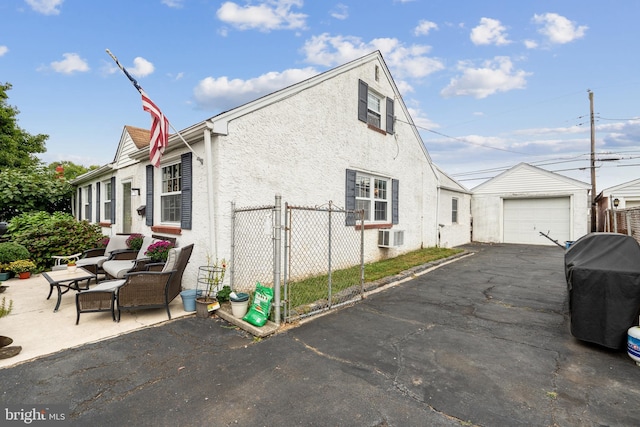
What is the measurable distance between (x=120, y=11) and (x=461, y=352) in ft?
33.0

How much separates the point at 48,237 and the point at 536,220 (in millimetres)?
20891

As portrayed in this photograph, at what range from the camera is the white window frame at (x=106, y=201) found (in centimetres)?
1049

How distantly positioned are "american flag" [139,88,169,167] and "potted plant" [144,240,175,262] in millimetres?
1752

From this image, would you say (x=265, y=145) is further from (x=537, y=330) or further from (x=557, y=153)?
(x=557, y=153)

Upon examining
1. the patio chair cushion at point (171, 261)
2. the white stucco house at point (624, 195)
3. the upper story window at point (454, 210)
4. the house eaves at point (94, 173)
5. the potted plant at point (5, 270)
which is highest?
the house eaves at point (94, 173)

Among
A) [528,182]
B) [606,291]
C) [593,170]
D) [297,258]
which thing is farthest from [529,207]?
[297,258]

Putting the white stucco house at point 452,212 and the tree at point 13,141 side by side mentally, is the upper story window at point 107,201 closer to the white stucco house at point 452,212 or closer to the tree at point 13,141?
the tree at point 13,141

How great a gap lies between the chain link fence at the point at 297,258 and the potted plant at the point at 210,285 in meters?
0.25

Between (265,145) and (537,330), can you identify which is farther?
(265,145)

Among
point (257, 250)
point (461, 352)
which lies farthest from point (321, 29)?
point (461, 352)

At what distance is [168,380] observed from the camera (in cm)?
291

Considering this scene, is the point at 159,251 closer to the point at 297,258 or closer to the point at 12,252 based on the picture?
the point at 297,258

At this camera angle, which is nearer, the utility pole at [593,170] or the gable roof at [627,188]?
the gable roof at [627,188]

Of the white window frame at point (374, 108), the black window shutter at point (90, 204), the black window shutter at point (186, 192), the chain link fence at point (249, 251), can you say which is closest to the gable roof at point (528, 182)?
the white window frame at point (374, 108)
